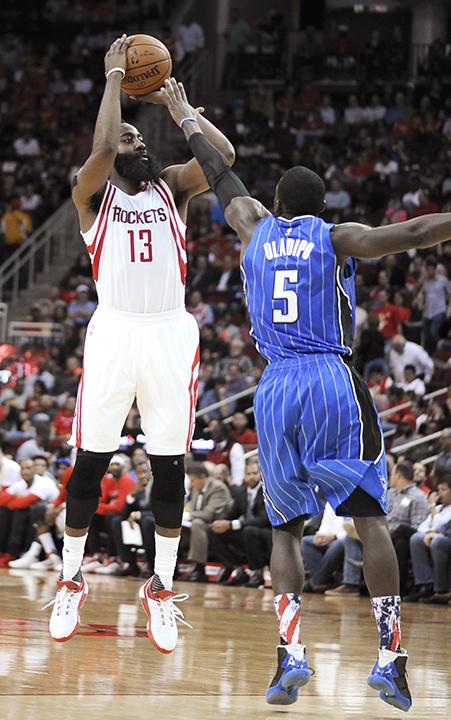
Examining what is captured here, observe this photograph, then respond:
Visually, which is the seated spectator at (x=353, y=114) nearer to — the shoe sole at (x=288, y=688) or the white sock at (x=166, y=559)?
the white sock at (x=166, y=559)

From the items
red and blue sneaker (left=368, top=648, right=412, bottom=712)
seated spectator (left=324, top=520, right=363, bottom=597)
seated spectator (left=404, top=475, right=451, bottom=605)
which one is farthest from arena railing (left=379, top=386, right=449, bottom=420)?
red and blue sneaker (left=368, top=648, right=412, bottom=712)

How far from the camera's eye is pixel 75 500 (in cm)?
633

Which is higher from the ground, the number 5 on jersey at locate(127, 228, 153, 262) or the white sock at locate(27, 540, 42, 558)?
the number 5 on jersey at locate(127, 228, 153, 262)

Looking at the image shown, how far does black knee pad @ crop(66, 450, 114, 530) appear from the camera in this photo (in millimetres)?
6250

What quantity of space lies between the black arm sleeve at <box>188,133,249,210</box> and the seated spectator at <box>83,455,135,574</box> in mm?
8330

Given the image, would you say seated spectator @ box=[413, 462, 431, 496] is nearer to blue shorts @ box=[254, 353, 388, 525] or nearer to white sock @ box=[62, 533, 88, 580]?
white sock @ box=[62, 533, 88, 580]

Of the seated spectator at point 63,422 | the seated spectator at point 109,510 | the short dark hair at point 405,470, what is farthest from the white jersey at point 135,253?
the seated spectator at point 63,422

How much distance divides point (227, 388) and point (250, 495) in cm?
376

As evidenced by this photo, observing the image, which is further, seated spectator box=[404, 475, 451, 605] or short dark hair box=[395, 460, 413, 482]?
short dark hair box=[395, 460, 413, 482]

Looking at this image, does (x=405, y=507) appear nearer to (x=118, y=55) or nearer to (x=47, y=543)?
(x=47, y=543)

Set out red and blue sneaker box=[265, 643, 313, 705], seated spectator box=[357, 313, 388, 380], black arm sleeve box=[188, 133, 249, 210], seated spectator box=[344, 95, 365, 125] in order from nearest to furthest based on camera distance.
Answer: red and blue sneaker box=[265, 643, 313, 705]
black arm sleeve box=[188, 133, 249, 210]
seated spectator box=[357, 313, 388, 380]
seated spectator box=[344, 95, 365, 125]

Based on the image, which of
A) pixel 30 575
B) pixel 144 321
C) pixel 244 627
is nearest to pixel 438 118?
pixel 30 575

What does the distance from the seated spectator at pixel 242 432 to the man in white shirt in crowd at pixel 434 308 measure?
273 centimetres

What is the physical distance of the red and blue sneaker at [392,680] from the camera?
16.0 feet
